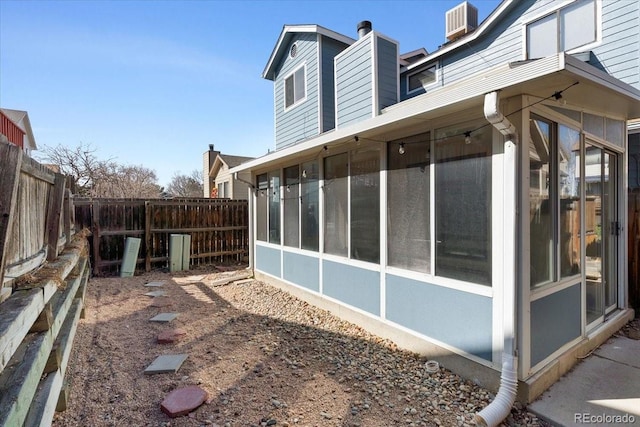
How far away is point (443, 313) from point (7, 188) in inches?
132

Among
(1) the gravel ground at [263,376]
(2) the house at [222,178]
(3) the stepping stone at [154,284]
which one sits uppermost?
(2) the house at [222,178]

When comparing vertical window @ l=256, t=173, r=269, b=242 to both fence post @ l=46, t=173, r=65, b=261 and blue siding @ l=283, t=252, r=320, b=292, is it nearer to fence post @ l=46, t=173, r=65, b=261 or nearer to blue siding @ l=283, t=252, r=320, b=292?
blue siding @ l=283, t=252, r=320, b=292

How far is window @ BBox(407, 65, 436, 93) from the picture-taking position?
8.74m

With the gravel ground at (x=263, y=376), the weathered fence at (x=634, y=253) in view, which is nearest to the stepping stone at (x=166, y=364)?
the gravel ground at (x=263, y=376)

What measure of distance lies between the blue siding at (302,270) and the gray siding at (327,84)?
120 inches

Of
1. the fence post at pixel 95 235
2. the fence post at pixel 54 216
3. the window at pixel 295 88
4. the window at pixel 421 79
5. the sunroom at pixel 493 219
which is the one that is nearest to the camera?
the sunroom at pixel 493 219

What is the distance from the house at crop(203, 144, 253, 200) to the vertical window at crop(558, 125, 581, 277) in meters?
11.9

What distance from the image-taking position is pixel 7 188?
53.4 inches

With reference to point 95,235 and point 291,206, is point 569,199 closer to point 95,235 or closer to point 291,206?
point 291,206

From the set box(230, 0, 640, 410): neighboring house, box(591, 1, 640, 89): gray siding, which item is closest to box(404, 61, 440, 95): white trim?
box(230, 0, 640, 410): neighboring house

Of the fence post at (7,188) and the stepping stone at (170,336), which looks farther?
the stepping stone at (170,336)

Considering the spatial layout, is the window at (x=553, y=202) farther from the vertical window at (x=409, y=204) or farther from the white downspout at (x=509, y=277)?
the vertical window at (x=409, y=204)

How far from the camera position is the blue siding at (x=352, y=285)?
4.10 meters

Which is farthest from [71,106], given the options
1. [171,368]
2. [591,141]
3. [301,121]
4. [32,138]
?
Result: [591,141]
